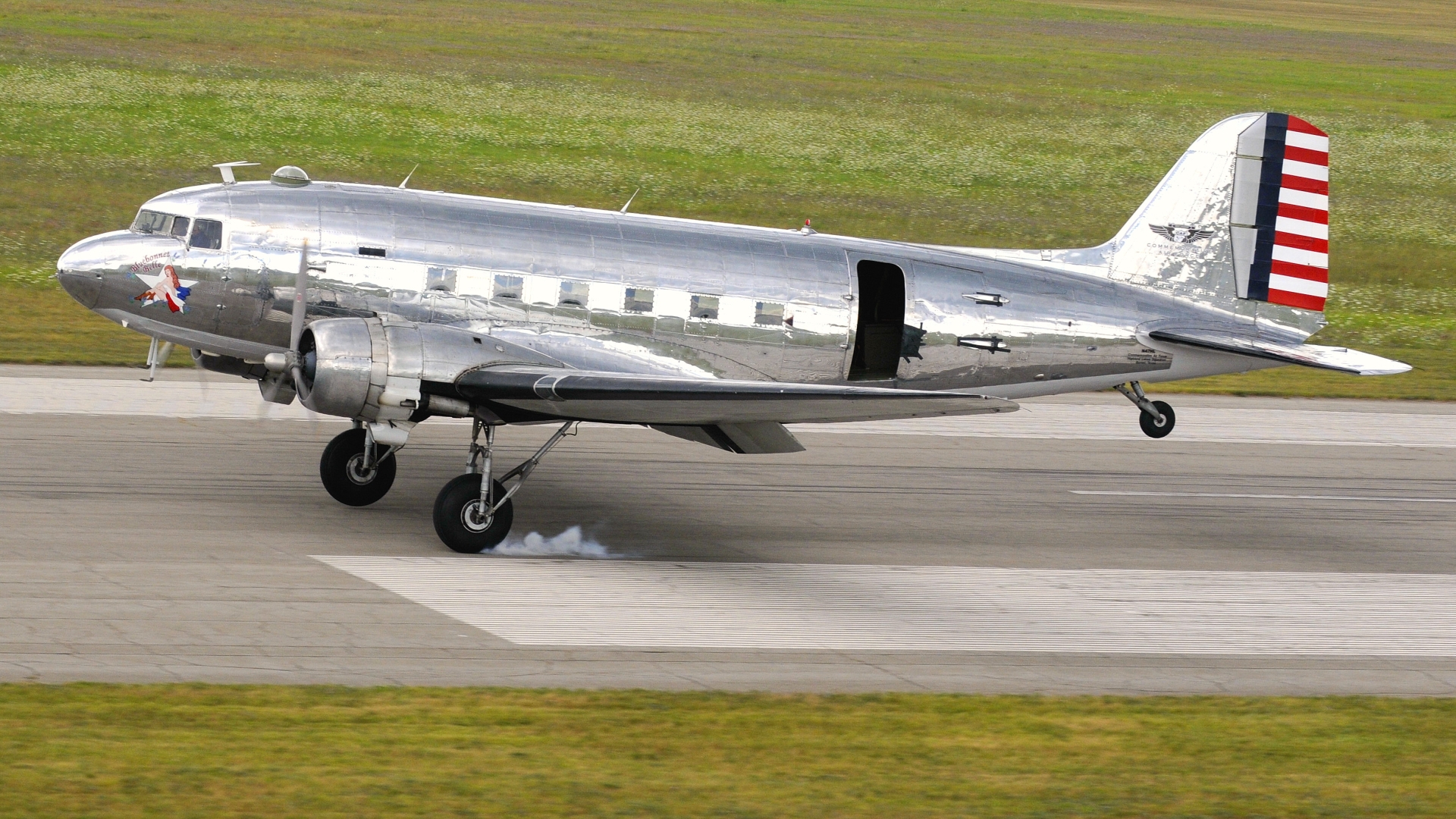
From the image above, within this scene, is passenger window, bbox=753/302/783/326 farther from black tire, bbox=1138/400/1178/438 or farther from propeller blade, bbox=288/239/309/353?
black tire, bbox=1138/400/1178/438

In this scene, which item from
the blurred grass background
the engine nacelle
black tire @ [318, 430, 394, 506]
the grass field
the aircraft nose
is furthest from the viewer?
the blurred grass background

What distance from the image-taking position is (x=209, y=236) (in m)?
17.1

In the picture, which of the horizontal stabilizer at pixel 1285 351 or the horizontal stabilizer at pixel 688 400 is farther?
the horizontal stabilizer at pixel 1285 351

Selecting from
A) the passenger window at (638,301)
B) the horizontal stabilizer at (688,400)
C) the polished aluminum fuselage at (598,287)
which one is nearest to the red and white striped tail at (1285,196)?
the polished aluminum fuselage at (598,287)

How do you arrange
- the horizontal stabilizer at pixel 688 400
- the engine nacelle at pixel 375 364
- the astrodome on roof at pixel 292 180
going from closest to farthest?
the horizontal stabilizer at pixel 688 400
the engine nacelle at pixel 375 364
the astrodome on roof at pixel 292 180

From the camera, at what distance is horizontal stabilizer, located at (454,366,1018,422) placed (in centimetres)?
1488

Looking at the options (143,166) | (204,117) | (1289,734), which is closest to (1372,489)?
(1289,734)

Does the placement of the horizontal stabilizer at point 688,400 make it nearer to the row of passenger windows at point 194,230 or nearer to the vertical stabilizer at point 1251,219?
the row of passenger windows at point 194,230

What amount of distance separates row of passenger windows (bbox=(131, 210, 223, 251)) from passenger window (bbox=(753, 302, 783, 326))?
230 inches

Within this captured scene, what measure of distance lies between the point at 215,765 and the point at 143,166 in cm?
3849

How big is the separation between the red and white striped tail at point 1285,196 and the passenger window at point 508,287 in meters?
9.48

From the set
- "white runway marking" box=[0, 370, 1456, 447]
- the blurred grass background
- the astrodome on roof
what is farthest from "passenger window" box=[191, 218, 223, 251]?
the blurred grass background

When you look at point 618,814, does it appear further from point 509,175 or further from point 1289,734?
point 509,175

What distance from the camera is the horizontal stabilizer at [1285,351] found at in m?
18.8
